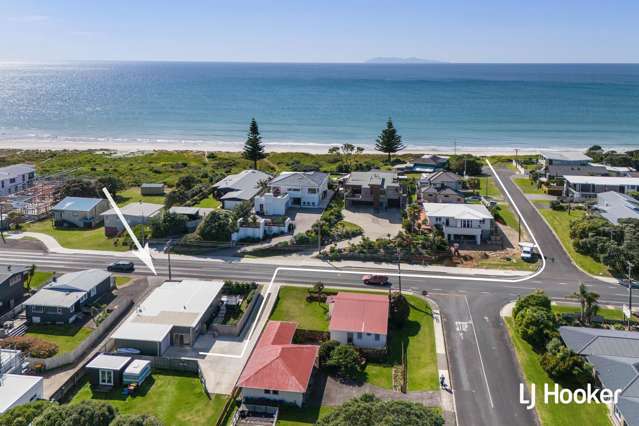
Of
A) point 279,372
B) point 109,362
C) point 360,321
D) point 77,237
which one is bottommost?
point 109,362

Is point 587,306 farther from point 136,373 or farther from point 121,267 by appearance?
point 121,267

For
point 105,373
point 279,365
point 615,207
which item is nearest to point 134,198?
point 105,373

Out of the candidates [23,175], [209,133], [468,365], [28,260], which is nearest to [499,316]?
[468,365]

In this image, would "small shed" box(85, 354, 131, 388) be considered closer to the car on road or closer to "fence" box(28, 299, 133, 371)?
"fence" box(28, 299, 133, 371)

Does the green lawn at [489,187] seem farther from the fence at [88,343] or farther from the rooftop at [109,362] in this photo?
the rooftop at [109,362]

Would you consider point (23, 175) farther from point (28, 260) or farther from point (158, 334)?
point (158, 334)

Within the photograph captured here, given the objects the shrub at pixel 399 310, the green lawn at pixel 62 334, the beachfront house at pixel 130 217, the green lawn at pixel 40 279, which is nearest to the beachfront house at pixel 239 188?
the beachfront house at pixel 130 217
